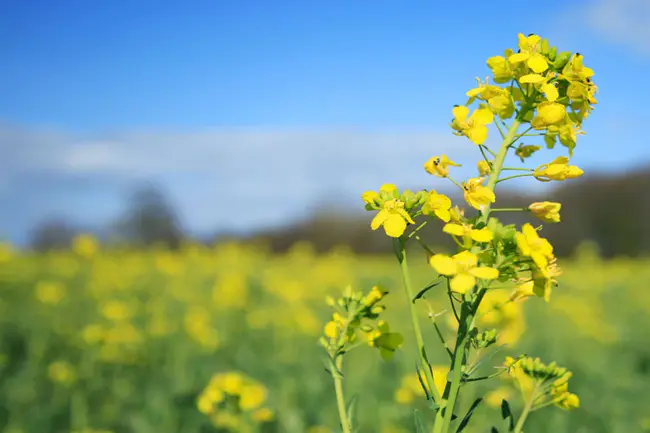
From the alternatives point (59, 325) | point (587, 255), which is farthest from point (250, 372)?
point (587, 255)

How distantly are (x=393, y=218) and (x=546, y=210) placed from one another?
307 millimetres

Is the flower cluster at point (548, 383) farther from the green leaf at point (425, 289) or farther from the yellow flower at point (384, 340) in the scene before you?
the green leaf at point (425, 289)

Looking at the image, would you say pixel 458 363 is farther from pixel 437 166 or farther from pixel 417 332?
pixel 437 166

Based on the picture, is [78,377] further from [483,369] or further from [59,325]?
[483,369]

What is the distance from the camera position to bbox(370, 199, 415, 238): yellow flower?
1224 millimetres

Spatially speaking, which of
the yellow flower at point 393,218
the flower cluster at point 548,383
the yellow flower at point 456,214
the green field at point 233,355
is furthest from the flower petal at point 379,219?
the green field at point 233,355

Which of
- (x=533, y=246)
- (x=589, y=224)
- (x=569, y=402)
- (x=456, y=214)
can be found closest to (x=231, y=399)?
(x=569, y=402)

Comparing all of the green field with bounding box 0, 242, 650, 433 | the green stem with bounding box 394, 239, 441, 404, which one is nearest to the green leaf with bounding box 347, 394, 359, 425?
the green stem with bounding box 394, 239, 441, 404

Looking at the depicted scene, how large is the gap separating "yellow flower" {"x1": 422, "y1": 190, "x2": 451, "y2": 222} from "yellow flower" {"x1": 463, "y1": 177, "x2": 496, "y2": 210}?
40 mm

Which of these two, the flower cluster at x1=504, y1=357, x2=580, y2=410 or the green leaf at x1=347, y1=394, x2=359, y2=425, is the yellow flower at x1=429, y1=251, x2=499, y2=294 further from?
the flower cluster at x1=504, y1=357, x2=580, y2=410

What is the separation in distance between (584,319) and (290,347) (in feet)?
10.6

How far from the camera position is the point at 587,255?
14.5 metres

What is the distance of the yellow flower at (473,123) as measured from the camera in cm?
125

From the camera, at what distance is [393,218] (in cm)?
124
